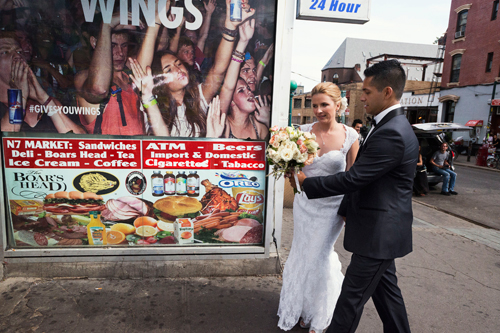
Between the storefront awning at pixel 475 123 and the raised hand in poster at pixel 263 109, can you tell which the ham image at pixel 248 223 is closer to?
the raised hand in poster at pixel 263 109

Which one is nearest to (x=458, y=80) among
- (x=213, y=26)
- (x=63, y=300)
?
(x=213, y=26)

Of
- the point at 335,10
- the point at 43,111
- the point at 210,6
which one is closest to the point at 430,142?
the point at 335,10

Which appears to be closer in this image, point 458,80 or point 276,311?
point 276,311

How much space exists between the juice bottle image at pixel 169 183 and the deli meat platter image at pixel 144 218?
0.06 m

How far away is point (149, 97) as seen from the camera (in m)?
3.27

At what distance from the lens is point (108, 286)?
3.33 m

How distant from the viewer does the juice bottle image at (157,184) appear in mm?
3432

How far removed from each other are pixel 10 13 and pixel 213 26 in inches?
76.2

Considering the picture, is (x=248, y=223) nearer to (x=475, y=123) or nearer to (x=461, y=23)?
(x=475, y=123)

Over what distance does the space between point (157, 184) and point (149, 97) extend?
933 millimetres

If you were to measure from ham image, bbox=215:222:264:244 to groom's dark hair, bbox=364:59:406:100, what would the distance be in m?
2.15

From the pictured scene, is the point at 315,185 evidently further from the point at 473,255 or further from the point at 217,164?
the point at 473,255

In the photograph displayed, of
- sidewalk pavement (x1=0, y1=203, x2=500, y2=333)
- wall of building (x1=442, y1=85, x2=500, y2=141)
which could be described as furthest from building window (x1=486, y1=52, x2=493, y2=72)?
sidewalk pavement (x1=0, y1=203, x2=500, y2=333)

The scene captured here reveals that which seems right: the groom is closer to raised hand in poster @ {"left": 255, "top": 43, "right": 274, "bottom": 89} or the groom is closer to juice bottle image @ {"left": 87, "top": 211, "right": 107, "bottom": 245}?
A: raised hand in poster @ {"left": 255, "top": 43, "right": 274, "bottom": 89}
